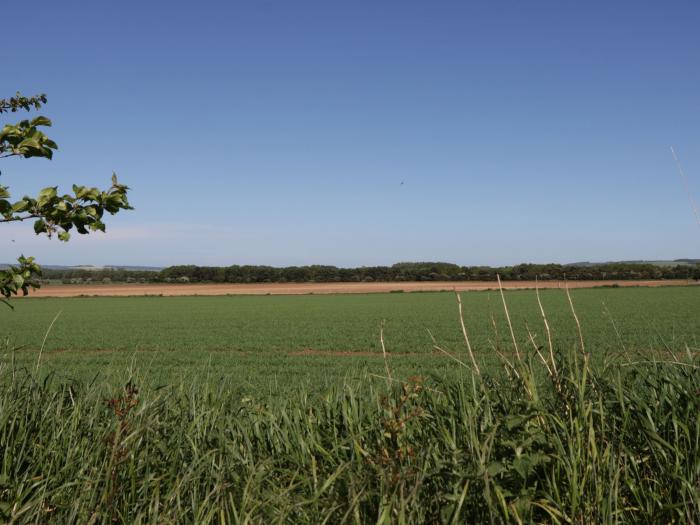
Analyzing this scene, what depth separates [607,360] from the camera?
13.7 feet

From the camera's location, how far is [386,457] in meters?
2.98

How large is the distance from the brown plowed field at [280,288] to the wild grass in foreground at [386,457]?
7566 cm

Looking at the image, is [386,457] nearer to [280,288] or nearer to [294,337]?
[294,337]

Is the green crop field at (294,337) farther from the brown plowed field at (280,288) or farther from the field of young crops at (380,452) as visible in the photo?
the brown plowed field at (280,288)

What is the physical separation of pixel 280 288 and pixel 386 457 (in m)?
85.5

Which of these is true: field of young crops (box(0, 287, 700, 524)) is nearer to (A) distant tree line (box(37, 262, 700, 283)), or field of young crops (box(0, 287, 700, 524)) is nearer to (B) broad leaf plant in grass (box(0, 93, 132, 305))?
(B) broad leaf plant in grass (box(0, 93, 132, 305))

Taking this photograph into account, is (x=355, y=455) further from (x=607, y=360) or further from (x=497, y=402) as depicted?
(x=607, y=360)

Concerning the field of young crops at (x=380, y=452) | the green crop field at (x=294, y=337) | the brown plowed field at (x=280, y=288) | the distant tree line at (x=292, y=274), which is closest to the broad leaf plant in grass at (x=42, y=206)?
the field of young crops at (x=380, y=452)

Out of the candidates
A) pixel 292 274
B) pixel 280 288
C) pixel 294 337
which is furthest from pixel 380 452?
pixel 292 274

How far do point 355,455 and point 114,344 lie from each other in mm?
27701

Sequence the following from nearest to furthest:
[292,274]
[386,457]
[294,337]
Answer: [386,457] → [294,337] → [292,274]

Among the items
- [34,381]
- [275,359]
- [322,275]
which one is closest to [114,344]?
[275,359]

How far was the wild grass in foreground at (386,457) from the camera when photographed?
2.78 m

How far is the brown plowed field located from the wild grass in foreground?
7566 centimetres
